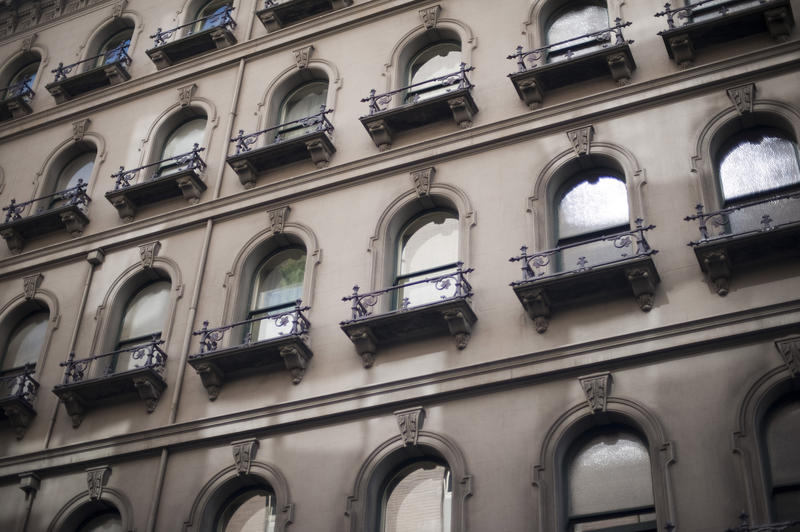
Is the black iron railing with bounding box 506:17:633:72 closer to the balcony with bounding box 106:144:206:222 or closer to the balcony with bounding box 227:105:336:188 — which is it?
the balcony with bounding box 227:105:336:188

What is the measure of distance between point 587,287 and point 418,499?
3857 mm

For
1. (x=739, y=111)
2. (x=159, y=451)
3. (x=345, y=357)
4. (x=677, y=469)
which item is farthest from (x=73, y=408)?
(x=739, y=111)

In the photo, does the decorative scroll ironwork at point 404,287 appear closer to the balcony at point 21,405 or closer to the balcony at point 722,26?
the balcony at point 722,26

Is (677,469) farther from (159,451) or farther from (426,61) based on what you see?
(426,61)

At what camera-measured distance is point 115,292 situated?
68.6 feet

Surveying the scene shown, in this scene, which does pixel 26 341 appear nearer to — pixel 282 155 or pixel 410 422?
pixel 282 155

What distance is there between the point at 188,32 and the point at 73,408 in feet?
32.3

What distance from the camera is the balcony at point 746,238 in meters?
15.1

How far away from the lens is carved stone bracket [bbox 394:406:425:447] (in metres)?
16.1

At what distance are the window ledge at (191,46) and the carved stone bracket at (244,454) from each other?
33.1ft

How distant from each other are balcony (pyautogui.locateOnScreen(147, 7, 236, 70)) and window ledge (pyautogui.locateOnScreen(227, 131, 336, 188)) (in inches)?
162

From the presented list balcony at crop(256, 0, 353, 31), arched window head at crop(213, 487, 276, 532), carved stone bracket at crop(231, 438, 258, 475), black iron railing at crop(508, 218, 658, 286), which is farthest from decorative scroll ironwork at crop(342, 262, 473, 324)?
balcony at crop(256, 0, 353, 31)

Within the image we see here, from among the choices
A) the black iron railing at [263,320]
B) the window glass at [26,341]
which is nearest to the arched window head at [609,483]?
the black iron railing at [263,320]

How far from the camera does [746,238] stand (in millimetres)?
15094
